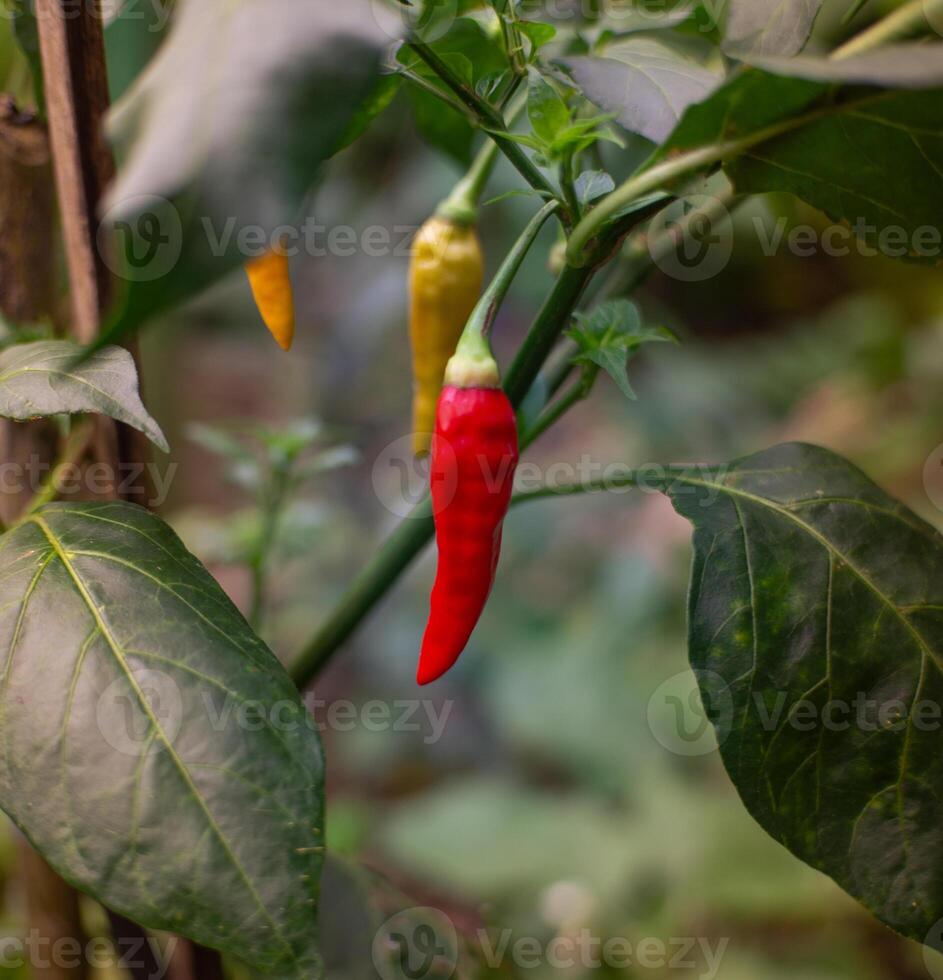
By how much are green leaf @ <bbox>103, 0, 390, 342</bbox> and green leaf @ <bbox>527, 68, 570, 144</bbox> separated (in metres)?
0.17

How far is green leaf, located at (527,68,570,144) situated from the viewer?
1.55 feet

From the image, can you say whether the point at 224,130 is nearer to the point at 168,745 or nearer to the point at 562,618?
the point at 168,745

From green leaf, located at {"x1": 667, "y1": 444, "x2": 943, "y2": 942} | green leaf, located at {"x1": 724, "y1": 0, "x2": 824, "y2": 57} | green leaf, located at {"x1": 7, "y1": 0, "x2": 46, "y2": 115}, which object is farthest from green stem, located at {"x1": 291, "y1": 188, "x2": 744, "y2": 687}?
green leaf, located at {"x1": 7, "y1": 0, "x2": 46, "y2": 115}

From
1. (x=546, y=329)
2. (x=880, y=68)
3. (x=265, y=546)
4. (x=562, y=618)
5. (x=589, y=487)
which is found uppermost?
(x=880, y=68)

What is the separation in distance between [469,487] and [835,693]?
0.21 metres

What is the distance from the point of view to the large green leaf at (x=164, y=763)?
38 cm

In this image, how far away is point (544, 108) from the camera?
0.47 meters

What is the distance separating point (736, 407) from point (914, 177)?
2054 mm

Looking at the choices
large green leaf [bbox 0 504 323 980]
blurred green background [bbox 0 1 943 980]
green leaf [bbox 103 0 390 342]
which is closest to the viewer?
green leaf [bbox 103 0 390 342]

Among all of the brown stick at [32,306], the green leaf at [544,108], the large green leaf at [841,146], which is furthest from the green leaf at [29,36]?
the large green leaf at [841,146]

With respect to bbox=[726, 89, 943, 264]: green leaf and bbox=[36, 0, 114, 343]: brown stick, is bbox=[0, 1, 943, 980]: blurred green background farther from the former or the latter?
bbox=[726, 89, 943, 264]: green leaf

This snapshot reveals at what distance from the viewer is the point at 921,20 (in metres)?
0.53

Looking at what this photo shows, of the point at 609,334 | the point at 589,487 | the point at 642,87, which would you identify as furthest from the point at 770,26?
the point at 589,487

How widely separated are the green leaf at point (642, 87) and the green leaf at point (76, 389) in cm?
25
